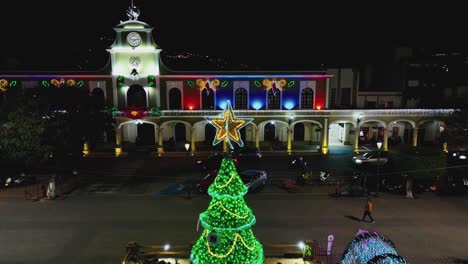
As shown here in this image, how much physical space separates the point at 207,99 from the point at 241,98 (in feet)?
10.8

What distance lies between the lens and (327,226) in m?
18.2

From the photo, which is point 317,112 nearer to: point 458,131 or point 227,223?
point 458,131

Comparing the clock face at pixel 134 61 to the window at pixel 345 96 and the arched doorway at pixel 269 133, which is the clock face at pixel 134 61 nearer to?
the arched doorway at pixel 269 133

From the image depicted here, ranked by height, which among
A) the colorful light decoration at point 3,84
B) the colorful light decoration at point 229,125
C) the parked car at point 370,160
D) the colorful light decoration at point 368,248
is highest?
the colorful light decoration at point 3,84

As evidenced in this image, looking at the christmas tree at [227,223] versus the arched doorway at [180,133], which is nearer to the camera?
the christmas tree at [227,223]

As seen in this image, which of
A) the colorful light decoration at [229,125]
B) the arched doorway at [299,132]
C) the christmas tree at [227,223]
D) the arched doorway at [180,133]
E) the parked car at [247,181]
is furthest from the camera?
the arched doorway at [299,132]

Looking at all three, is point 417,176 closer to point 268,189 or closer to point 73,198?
point 268,189

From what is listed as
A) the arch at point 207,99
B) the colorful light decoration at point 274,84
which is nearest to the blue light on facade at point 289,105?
the colorful light decoration at point 274,84

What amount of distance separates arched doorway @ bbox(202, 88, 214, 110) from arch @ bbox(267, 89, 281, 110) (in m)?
5.49

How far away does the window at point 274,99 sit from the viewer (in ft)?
113

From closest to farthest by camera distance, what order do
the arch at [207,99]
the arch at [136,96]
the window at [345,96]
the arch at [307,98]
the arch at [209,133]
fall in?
the arch at [136,96] → the arch at [207,99] → the arch at [307,98] → the arch at [209,133] → the window at [345,96]

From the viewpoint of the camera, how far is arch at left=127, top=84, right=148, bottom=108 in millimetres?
34125

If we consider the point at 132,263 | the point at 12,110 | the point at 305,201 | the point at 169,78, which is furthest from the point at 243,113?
the point at 132,263

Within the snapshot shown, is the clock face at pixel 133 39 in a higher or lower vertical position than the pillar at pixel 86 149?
higher
